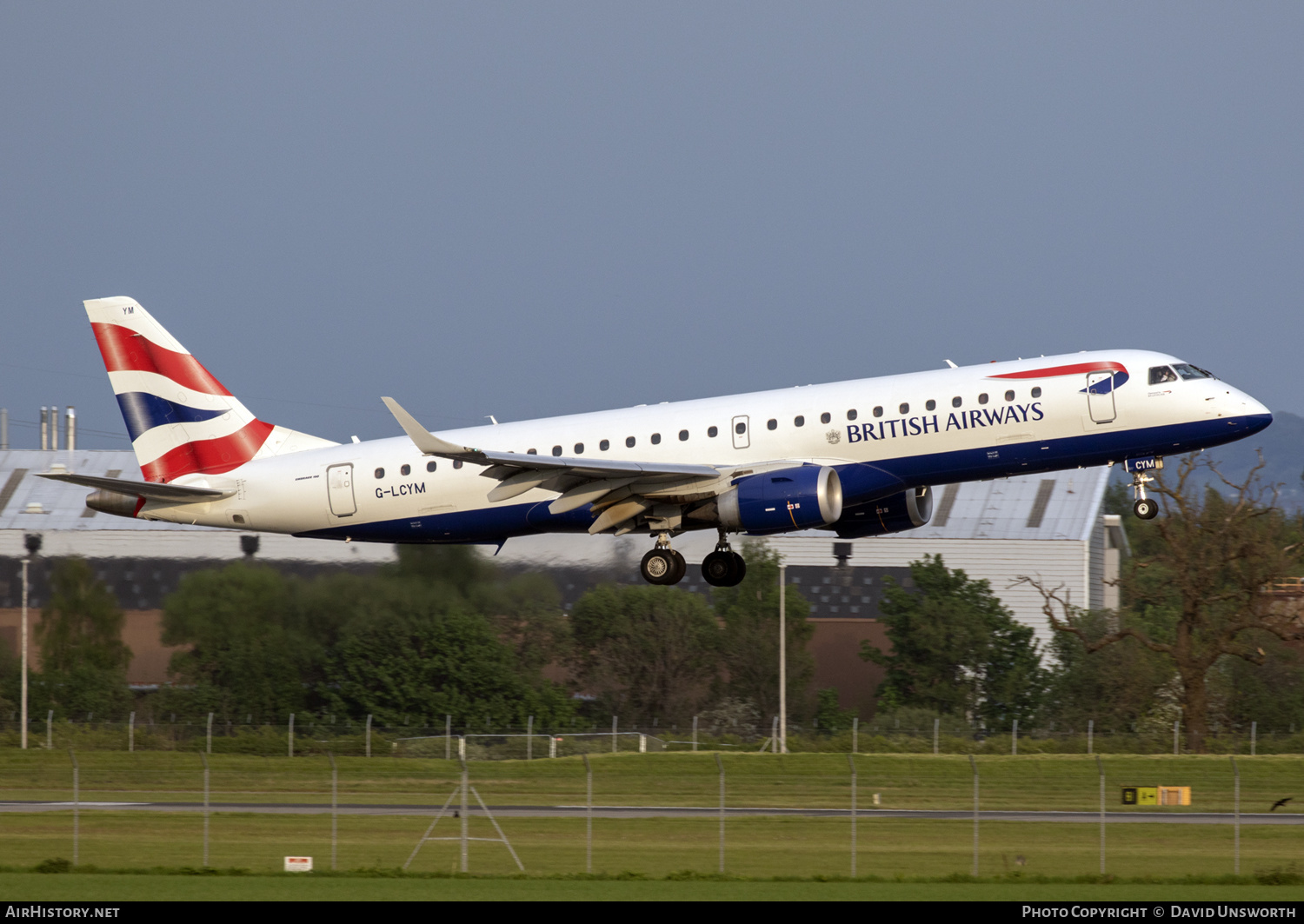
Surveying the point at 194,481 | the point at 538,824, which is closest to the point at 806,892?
the point at 538,824

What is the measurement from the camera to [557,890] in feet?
90.2

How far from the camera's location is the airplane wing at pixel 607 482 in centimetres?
3378

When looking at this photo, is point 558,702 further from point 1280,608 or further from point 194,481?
point 1280,608

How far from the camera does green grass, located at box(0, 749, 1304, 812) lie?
4406 centimetres

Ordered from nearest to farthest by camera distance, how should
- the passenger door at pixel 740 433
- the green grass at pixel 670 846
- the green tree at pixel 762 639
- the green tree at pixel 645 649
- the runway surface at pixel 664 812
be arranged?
1. the green grass at pixel 670 846
2. the passenger door at pixel 740 433
3. the runway surface at pixel 664 812
4. the green tree at pixel 645 649
5. the green tree at pixel 762 639

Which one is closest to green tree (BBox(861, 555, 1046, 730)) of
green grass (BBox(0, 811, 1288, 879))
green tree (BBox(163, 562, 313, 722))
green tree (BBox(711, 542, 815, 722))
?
green tree (BBox(711, 542, 815, 722))

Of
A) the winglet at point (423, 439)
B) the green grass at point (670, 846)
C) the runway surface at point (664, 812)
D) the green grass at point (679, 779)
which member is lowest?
the green grass at point (679, 779)

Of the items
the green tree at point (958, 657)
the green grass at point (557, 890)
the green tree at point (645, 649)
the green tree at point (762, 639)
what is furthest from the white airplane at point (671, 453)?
the green tree at point (958, 657)

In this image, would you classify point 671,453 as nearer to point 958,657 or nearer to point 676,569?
point 676,569

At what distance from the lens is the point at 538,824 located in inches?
1452

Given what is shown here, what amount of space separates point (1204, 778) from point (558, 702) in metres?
24.9

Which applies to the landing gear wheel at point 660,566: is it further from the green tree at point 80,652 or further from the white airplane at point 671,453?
the green tree at point 80,652

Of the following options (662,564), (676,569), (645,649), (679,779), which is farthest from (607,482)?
(645,649)

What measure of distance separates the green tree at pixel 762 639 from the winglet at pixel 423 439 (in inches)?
1436
